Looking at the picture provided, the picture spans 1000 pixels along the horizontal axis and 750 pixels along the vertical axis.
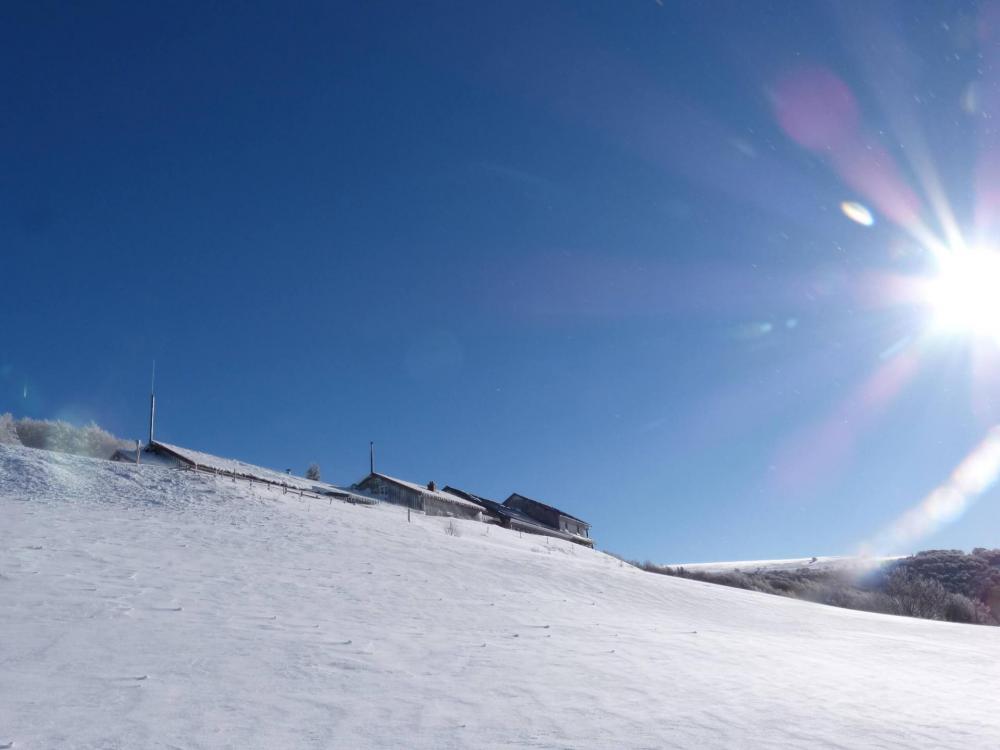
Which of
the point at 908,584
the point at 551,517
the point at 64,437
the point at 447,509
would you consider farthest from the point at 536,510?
the point at 64,437

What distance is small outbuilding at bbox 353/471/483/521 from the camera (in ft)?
185

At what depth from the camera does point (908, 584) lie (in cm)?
5488

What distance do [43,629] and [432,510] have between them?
153ft

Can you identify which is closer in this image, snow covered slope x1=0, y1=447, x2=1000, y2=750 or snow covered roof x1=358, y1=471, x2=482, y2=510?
snow covered slope x1=0, y1=447, x2=1000, y2=750

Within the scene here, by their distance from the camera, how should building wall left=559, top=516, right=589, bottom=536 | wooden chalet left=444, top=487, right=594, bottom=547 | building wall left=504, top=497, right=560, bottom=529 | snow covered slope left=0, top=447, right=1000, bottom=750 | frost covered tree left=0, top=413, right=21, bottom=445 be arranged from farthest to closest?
building wall left=559, top=516, right=589, bottom=536
building wall left=504, top=497, right=560, bottom=529
wooden chalet left=444, top=487, right=594, bottom=547
frost covered tree left=0, top=413, right=21, bottom=445
snow covered slope left=0, top=447, right=1000, bottom=750

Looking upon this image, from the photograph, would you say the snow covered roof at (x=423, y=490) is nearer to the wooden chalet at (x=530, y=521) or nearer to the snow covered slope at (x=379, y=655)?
the wooden chalet at (x=530, y=521)

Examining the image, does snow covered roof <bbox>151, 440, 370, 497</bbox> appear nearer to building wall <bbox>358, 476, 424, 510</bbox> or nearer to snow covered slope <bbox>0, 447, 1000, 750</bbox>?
building wall <bbox>358, 476, 424, 510</bbox>

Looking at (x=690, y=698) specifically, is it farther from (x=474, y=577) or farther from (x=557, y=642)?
(x=474, y=577)

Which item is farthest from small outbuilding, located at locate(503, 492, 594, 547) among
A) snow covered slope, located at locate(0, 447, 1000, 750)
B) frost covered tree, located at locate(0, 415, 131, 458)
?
snow covered slope, located at locate(0, 447, 1000, 750)

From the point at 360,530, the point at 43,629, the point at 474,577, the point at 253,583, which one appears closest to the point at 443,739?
the point at 43,629

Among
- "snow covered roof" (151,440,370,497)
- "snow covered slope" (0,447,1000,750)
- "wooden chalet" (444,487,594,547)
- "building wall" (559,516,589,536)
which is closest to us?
"snow covered slope" (0,447,1000,750)

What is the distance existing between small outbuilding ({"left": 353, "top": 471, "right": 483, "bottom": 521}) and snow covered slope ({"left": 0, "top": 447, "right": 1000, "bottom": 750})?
1163 inches

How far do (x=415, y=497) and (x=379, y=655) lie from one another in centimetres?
4579

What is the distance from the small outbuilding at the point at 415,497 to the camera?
185ft
